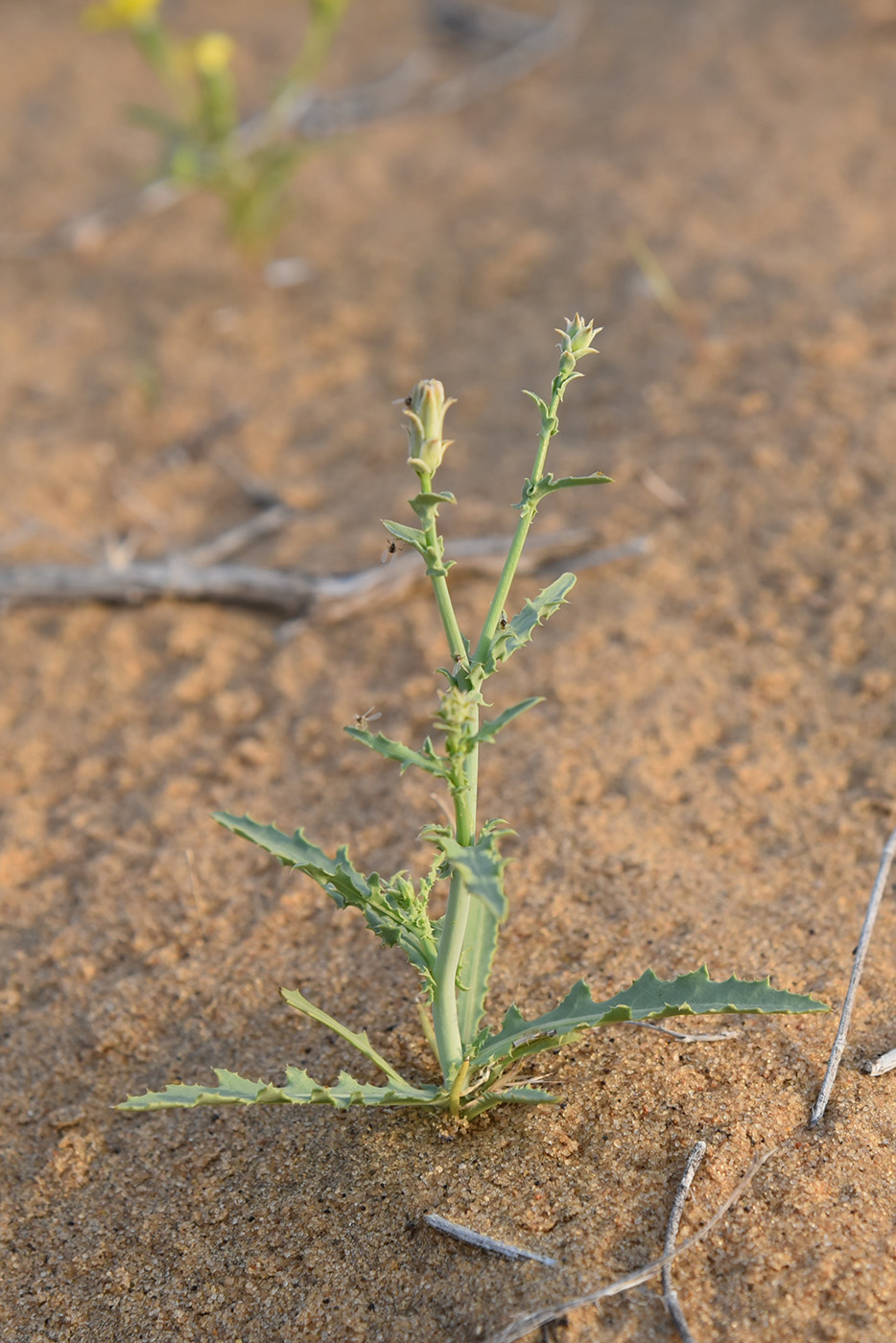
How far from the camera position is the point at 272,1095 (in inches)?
55.1

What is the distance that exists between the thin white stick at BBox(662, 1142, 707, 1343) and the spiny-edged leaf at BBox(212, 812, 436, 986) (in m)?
0.42

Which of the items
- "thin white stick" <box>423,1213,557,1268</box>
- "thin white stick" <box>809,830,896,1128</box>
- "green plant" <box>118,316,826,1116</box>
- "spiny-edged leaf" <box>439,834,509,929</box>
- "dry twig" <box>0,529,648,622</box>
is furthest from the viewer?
"dry twig" <box>0,529,648,622</box>

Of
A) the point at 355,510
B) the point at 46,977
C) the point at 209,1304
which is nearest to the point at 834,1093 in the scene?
the point at 209,1304

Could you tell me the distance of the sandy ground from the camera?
1.54 metres

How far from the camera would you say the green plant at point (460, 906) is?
131 cm

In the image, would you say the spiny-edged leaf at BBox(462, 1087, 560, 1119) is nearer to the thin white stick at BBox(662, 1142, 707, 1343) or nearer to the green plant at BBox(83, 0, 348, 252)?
the thin white stick at BBox(662, 1142, 707, 1343)

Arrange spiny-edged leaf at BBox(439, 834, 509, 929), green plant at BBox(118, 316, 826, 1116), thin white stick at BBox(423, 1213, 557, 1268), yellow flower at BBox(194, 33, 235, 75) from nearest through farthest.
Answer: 1. spiny-edged leaf at BBox(439, 834, 509, 929)
2. green plant at BBox(118, 316, 826, 1116)
3. thin white stick at BBox(423, 1213, 557, 1268)
4. yellow flower at BBox(194, 33, 235, 75)

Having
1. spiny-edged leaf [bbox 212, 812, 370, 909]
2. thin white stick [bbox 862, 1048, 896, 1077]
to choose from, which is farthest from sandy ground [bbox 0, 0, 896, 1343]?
spiny-edged leaf [bbox 212, 812, 370, 909]

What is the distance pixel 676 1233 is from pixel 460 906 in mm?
506

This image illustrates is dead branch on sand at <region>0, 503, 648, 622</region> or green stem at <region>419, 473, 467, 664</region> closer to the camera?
green stem at <region>419, 473, 467, 664</region>

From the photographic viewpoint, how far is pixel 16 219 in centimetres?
467

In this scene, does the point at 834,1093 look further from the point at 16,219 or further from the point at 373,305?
the point at 16,219

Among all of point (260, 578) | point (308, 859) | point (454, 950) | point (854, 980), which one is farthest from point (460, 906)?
point (260, 578)

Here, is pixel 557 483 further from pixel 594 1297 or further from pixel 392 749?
pixel 594 1297
